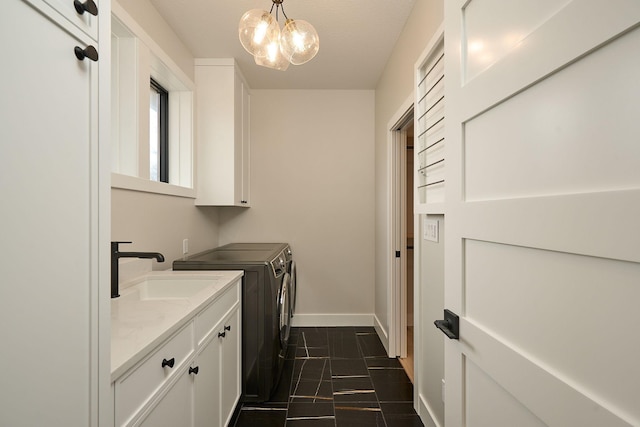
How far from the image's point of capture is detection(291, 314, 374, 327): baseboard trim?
3.30 meters

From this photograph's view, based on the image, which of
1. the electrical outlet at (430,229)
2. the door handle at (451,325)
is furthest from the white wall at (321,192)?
the door handle at (451,325)

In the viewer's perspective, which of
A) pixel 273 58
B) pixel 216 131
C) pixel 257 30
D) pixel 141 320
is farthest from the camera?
pixel 216 131

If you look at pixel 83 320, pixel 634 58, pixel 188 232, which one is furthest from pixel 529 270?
pixel 188 232

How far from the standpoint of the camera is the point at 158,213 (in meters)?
2.01

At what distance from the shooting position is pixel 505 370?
2.20ft

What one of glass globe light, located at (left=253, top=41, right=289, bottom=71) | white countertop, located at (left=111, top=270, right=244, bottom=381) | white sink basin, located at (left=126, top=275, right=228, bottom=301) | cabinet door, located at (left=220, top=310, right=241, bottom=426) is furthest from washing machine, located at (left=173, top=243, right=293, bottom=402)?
glass globe light, located at (left=253, top=41, right=289, bottom=71)

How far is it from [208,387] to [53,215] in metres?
1.19

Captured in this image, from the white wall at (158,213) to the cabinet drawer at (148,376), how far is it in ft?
2.65

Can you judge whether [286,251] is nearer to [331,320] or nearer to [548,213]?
[331,320]

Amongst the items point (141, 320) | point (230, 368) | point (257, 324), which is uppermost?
point (141, 320)

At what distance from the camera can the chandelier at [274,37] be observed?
152cm

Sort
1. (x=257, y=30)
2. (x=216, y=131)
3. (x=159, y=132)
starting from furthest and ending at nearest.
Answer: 1. (x=216, y=131)
2. (x=159, y=132)
3. (x=257, y=30)

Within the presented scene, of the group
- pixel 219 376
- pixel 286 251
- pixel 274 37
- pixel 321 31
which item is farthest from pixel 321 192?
pixel 219 376

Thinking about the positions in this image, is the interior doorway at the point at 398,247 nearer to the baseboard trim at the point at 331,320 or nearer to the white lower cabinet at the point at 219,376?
the baseboard trim at the point at 331,320
